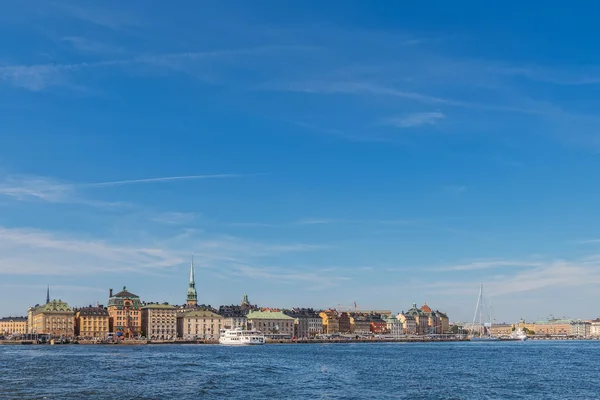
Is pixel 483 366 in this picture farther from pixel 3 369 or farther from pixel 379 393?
pixel 3 369

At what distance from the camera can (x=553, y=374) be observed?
70.8m

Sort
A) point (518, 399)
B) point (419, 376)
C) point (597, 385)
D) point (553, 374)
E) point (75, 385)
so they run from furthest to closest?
1. point (553, 374)
2. point (419, 376)
3. point (597, 385)
4. point (75, 385)
5. point (518, 399)

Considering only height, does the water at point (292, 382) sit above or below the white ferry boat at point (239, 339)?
above

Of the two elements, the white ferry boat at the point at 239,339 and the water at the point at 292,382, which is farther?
the white ferry boat at the point at 239,339

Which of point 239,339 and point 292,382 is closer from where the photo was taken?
point 292,382

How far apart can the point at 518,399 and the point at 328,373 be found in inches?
907

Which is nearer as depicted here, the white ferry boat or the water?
the water

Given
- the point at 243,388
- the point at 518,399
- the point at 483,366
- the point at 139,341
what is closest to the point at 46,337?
the point at 139,341

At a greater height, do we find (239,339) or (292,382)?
(292,382)

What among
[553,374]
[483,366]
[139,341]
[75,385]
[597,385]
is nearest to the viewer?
[75,385]

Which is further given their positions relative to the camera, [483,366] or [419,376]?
[483,366]

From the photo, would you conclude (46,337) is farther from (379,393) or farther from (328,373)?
(379,393)

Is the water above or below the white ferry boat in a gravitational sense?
above

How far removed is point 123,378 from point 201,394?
13.4 metres
